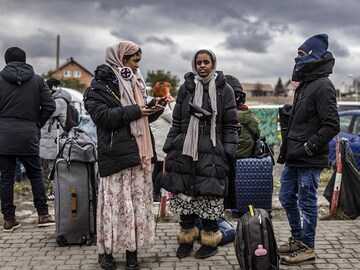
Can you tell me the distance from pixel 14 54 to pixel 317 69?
3.32 metres

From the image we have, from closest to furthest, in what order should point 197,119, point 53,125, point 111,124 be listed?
1. point 111,124
2. point 197,119
3. point 53,125

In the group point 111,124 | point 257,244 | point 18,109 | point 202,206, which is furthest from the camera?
point 18,109

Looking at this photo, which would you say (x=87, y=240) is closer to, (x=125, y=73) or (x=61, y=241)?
(x=61, y=241)

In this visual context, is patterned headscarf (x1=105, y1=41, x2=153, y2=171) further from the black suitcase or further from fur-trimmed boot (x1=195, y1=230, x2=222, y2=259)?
the black suitcase

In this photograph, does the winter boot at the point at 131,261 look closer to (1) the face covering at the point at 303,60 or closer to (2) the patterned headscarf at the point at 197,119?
(2) the patterned headscarf at the point at 197,119

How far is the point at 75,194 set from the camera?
5066mm

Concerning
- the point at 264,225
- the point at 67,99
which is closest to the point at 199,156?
the point at 264,225

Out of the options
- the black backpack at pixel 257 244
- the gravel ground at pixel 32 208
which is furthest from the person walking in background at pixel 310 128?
the gravel ground at pixel 32 208

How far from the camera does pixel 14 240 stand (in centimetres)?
531

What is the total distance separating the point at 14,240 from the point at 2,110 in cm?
143

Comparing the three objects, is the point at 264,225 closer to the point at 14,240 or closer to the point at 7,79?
the point at 14,240

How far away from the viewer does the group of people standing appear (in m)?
4.32

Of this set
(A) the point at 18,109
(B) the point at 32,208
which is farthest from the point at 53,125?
(A) the point at 18,109

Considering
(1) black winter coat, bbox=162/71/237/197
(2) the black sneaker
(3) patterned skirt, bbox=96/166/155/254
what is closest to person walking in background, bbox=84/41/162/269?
(3) patterned skirt, bbox=96/166/155/254
